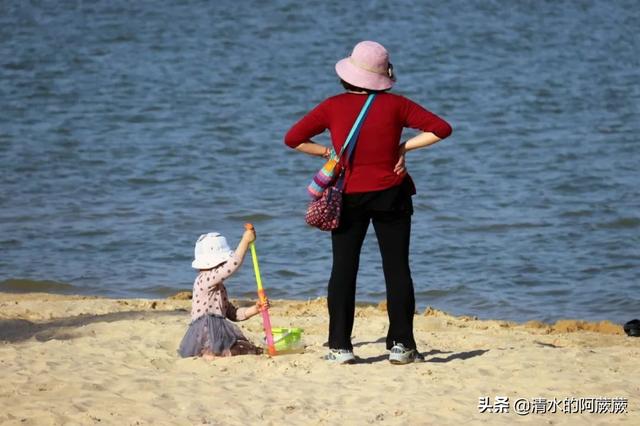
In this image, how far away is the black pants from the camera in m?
7.57

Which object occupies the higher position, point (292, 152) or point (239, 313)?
point (239, 313)

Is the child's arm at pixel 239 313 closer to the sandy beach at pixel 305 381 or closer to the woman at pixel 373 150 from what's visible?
the sandy beach at pixel 305 381

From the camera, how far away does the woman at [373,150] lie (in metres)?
7.41

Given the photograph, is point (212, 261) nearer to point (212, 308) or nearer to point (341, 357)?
point (212, 308)

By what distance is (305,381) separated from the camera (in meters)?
7.39

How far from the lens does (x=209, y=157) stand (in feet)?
55.6

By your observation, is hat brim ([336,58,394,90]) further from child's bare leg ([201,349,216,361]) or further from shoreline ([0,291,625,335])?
shoreline ([0,291,625,335])

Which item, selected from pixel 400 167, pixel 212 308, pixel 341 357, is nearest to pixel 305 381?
pixel 341 357

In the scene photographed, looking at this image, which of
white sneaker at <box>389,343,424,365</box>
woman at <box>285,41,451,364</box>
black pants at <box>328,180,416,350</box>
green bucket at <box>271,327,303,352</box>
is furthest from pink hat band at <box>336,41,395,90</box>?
green bucket at <box>271,327,303,352</box>

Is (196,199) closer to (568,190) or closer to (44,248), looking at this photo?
(44,248)

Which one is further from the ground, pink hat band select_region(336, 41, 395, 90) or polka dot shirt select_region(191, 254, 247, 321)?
pink hat band select_region(336, 41, 395, 90)

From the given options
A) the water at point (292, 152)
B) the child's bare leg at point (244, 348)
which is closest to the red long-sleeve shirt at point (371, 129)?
the child's bare leg at point (244, 348)

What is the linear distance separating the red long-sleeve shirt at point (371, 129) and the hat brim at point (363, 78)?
0.21 feet

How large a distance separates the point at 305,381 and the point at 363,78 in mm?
1705
